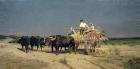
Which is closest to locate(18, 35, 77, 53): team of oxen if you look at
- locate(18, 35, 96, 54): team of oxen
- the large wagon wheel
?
locate(18, 35, 96, 54): team of oxen

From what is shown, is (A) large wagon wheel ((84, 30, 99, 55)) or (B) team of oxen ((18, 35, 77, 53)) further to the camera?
(B) team of oxen ((18, 35, 77, 53))

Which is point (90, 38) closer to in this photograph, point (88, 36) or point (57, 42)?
point (88, 36)

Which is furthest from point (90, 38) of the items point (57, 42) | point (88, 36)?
point (57, 42)

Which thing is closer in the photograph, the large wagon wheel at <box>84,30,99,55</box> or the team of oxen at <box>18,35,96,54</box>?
the large wagon wheel at <box>84,30,99,55</box>

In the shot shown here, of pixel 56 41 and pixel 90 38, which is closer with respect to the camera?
pixel 90 38

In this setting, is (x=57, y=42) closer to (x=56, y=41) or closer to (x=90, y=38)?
(x=56, y=41)

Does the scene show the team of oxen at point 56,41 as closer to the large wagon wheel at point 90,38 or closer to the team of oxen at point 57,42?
the team of oxen at point 57,42

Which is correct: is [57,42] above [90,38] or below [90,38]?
below

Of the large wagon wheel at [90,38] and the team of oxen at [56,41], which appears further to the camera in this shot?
the team of oxen at [56,41]

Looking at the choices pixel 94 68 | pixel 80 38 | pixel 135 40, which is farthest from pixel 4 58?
pixel 135 40

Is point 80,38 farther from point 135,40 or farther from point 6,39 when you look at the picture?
point 6,39

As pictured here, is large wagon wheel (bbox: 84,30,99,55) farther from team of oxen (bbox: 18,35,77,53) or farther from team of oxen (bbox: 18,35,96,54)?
team of oxen (bbox: 18,35,77,53)

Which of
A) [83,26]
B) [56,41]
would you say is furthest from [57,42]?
[83,26]

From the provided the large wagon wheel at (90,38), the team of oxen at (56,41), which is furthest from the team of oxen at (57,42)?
the large wagon wheel at (90,38)
